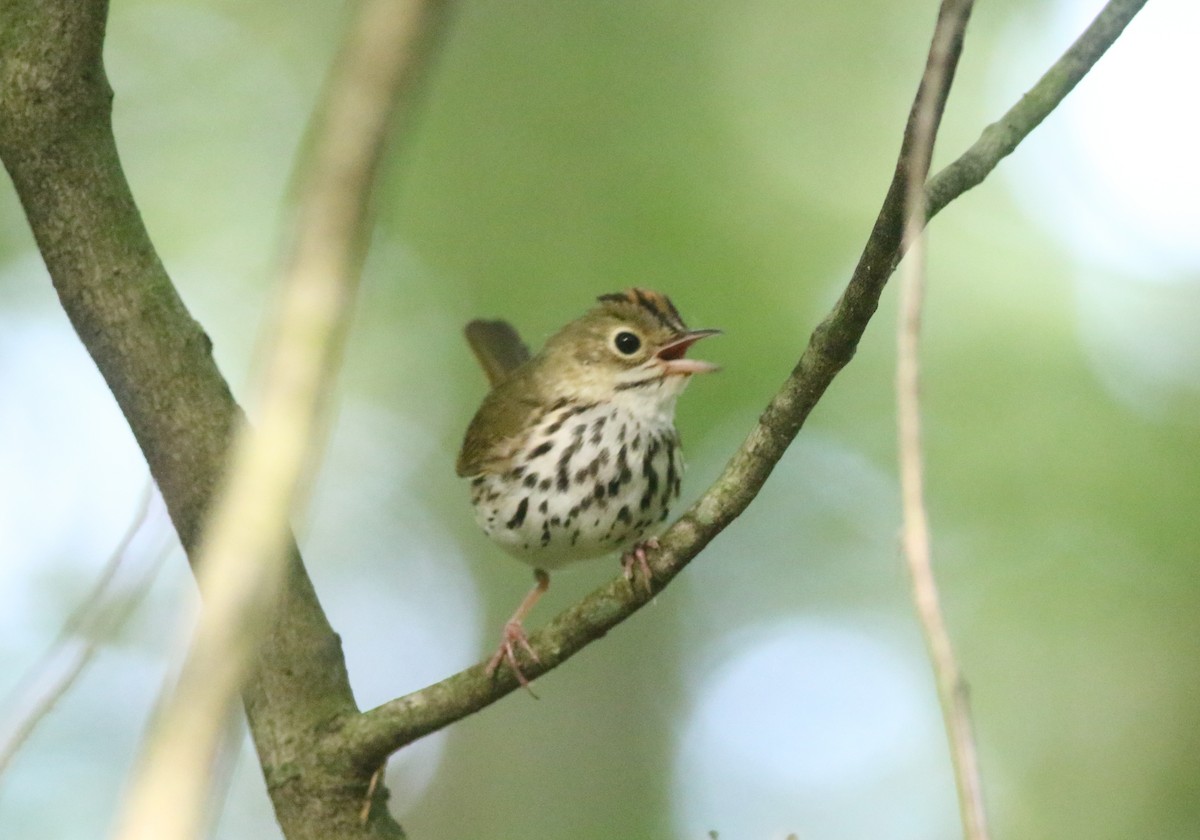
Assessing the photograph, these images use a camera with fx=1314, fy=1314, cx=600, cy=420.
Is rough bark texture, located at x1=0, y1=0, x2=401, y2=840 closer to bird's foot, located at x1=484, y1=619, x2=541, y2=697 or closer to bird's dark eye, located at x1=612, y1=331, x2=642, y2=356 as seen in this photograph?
bird's foot, located at x1=484, y1=619, x2=541, y2=697

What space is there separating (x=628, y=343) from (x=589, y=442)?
485mm

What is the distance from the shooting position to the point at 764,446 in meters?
2.86

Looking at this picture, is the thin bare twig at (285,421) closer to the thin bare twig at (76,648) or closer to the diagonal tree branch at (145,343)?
the thin bare twig at (76,648)

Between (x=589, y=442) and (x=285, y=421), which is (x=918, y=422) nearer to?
(x=285, y=421)

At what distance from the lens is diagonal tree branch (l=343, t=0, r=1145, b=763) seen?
8.49ft

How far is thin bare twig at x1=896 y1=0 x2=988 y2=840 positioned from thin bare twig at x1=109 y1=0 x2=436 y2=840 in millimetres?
959

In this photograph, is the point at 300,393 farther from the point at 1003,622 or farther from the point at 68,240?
the point at 1003,622

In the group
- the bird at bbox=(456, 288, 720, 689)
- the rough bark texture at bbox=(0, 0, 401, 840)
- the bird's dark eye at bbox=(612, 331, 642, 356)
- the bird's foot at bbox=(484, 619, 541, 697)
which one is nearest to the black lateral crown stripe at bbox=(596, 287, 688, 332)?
the bird at bbox=(456, 288, 720, 689)

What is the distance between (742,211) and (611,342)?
3685mm

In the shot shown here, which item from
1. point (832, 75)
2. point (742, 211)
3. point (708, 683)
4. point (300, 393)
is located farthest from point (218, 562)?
point (832, 75)

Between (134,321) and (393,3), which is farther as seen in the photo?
(134,321)

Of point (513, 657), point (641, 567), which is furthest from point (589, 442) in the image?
point (641, 567)

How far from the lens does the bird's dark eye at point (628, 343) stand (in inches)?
196

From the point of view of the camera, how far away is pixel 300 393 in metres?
1.29
